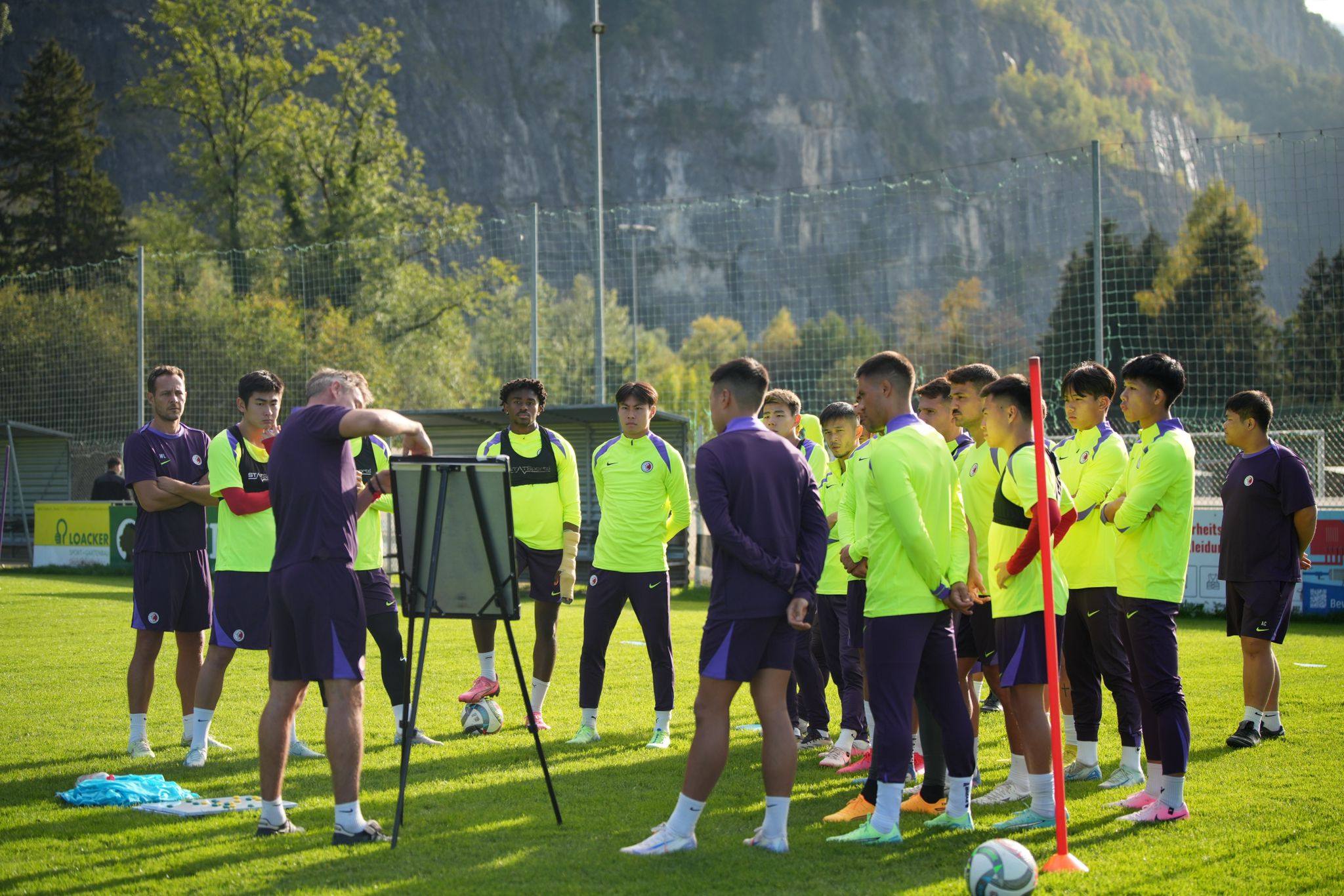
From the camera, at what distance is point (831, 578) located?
7.59 m

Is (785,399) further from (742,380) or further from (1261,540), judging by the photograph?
(1261,540)

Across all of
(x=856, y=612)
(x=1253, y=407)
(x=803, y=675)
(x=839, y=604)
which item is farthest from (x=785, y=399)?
(x=1253, y=407)

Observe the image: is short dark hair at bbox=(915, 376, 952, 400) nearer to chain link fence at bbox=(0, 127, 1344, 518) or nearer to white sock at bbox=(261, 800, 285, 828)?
white sock at bbox=(261, 800, 285, 828)

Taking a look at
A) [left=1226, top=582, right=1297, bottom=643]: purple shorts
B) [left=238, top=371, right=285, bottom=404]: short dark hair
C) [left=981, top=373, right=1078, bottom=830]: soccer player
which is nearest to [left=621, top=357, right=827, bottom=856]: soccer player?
[left=981, top=373, right=1078, bottom=830]: soccer player

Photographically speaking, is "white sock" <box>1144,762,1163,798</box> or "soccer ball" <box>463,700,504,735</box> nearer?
"white sock" <box>1144,762,1163,798</box>

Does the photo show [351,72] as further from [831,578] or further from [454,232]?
[831,578]

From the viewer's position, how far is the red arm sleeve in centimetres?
682

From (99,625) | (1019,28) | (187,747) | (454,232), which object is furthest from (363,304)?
(1019,28)

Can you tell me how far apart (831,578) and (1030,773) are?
2.23 m

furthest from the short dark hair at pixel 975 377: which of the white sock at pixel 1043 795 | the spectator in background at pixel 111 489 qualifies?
the spectator in background at pixel 111 489

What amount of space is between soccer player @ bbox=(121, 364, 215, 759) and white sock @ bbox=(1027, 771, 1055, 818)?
15.8 feet

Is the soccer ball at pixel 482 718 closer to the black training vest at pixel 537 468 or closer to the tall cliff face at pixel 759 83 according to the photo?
the black training vest at pixel 537 468

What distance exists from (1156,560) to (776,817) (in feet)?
8.06

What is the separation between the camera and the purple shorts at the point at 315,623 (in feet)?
17.0
